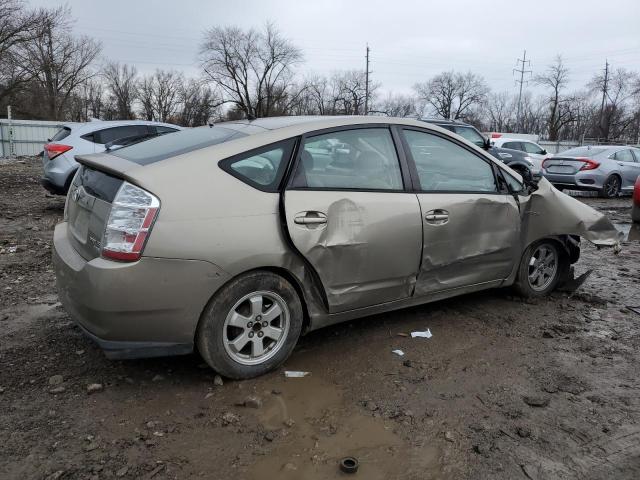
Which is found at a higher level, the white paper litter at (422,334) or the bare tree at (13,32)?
the bare tree at (13,32)

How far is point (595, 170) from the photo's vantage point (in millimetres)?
13586

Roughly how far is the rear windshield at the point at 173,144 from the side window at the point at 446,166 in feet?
4.38

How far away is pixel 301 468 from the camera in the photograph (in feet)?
8.11

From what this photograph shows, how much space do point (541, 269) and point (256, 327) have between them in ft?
9.53

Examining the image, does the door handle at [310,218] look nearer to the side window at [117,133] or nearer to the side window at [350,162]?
the side window at [350,162]

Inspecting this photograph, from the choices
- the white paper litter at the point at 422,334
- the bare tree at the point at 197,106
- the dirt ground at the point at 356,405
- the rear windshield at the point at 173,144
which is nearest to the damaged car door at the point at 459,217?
the white paper litter at the point at 422,334

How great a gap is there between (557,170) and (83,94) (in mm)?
58059

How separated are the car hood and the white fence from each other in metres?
24.6

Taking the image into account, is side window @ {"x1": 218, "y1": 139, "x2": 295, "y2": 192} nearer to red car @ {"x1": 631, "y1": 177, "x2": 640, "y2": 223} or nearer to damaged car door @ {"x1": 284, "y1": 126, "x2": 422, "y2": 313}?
damaged car door @ {"x1": 284, "y1": 126, "x2": 422, "y2": 313}

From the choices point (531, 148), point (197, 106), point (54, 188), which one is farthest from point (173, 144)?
point (197, 106)

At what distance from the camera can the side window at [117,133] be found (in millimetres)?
9469

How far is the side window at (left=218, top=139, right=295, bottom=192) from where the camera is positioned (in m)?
3.13

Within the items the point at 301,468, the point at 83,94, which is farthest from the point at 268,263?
the point at 83,94

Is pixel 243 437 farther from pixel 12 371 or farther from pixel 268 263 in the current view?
pixel 12 371
